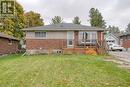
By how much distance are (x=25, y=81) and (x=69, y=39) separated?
78.0ft

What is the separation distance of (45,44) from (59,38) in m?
1.98

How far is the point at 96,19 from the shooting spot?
289ft

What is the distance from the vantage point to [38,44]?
34344 mm

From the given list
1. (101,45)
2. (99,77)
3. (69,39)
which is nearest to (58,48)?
(69,39)

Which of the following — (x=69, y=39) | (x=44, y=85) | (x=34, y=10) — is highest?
(x=34, y=10)

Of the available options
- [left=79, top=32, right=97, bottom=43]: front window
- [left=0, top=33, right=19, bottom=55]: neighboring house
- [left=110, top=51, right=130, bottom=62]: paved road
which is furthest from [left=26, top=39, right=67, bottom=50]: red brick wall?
[left=110, top=51, right=130, bottom=62]: paved road

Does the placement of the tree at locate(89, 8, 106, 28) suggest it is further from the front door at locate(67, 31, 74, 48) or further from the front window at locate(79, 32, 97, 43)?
the front door at locate(67, 31, 74, 48)

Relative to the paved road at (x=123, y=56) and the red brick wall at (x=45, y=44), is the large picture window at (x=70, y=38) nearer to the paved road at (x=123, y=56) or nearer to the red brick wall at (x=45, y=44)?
the red brick wall at (x=45, y=44)

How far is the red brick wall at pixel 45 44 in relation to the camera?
34219 millimetres

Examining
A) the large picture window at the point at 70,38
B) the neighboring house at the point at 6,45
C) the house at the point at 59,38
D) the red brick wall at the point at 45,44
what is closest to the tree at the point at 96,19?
the neighboring house at the point at 6,45

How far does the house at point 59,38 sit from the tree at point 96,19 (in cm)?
5201

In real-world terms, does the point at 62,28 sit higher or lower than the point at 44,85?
higher

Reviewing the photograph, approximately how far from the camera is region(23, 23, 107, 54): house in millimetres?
34062

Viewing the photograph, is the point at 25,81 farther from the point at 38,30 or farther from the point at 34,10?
the point at 34,10
